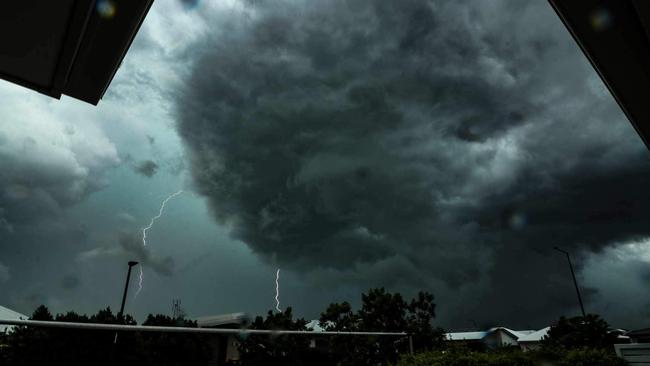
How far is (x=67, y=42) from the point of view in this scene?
70.9 inches

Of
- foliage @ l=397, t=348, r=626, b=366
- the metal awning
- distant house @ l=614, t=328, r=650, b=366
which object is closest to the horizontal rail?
the metal awning

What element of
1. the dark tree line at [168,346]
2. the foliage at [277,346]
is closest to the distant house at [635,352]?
the dark tree line at [168,346]

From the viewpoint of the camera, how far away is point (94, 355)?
2576 mm

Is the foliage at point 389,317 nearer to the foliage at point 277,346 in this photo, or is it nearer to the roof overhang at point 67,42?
Result: the foliage at point 277,346

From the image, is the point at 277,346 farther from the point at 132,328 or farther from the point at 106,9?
the point at 106,9

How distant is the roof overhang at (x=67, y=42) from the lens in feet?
5.29

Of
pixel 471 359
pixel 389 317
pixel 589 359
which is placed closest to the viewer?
pixel 471 359

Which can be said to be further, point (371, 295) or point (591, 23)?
point (371, 295)

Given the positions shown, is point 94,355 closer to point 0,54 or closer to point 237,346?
point 237,346

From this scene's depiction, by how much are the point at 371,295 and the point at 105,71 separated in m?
17.5

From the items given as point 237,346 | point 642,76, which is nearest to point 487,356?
point 237,346

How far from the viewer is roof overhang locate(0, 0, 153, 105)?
1.61 meters

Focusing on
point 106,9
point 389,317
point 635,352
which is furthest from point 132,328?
point 389,317

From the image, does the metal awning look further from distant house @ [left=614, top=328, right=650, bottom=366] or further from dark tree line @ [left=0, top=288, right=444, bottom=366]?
distant house @ [left=614, top=328, right=650, bottom=366]
